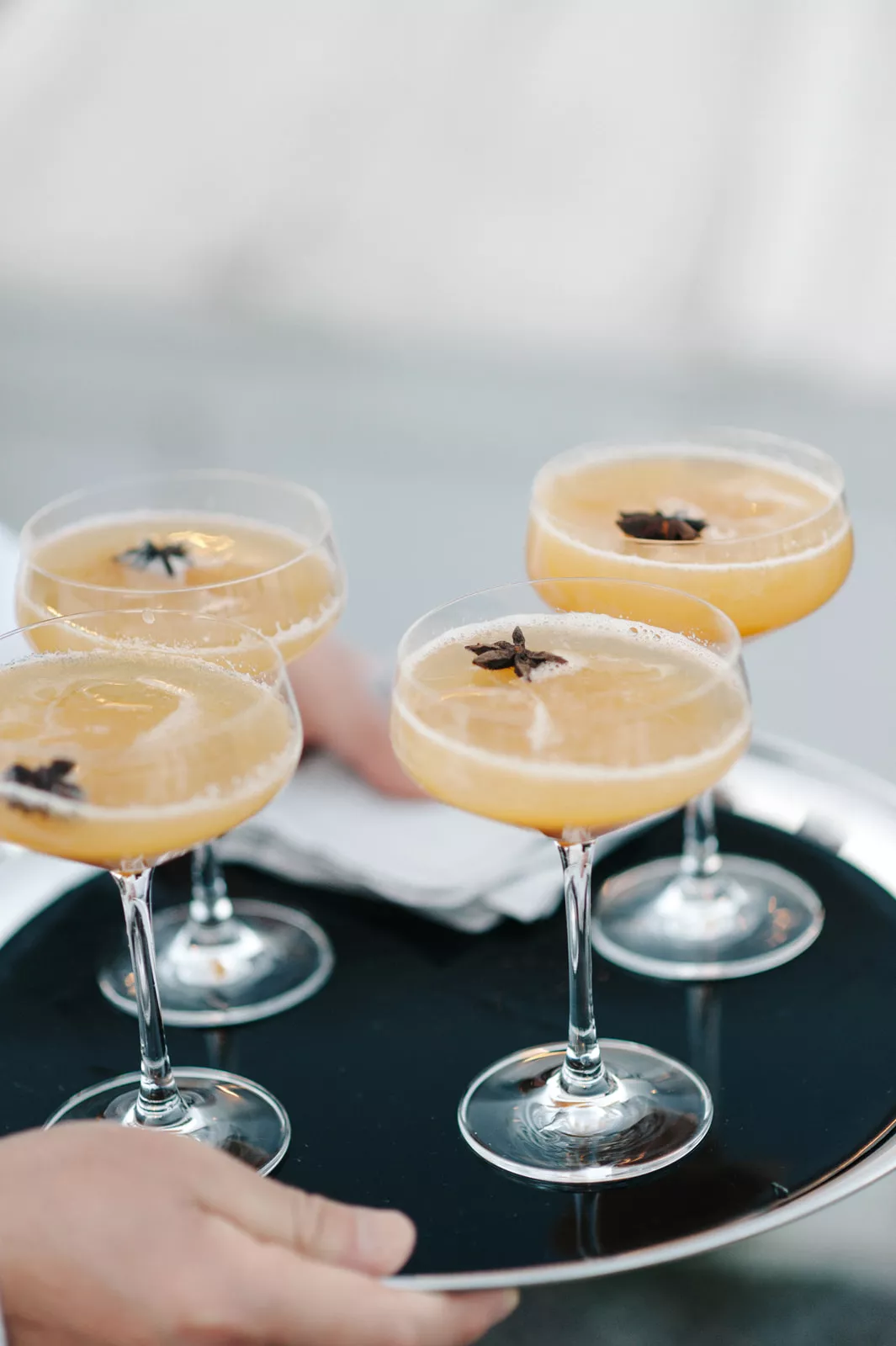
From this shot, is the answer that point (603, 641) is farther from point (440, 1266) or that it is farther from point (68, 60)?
point (68, 60)

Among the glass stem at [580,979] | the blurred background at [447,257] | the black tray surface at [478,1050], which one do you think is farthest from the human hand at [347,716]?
the blurred background at [447,257]

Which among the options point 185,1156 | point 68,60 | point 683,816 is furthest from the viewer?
point 68,60

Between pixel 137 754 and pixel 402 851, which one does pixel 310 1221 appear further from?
pixel 402 851

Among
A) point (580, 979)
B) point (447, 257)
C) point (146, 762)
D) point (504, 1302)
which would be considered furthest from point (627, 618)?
point (447, 257)

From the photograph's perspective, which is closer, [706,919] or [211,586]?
[211,586]

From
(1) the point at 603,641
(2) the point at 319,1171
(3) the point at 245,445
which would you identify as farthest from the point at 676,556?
(3) the point at 245,445

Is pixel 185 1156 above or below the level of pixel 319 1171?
above
